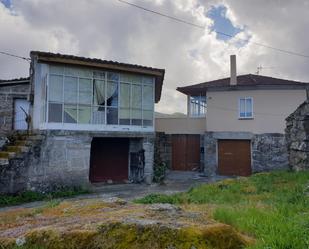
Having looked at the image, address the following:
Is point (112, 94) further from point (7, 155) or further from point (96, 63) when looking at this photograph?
point (7, 155)

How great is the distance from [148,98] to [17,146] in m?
6.67

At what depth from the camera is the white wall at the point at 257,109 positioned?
19188 millimetres

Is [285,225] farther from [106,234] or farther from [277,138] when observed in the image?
[277,138]

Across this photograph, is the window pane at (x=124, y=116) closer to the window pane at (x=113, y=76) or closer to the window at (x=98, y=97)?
the window at (x=98, y=97)

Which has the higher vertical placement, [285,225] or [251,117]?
[251,117]

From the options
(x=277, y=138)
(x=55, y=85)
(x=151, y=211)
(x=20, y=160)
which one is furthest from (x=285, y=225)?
(x=277, y=138)

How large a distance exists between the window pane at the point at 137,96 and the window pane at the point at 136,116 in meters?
0.24

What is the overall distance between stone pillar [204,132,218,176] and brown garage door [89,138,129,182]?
5.62 meters

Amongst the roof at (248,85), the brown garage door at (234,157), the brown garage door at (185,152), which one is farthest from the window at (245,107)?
the brown garage door at (185,152)

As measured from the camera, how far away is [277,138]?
62.0ft

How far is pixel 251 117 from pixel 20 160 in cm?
1328

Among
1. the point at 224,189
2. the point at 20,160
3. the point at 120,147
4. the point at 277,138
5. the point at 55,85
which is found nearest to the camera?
the point at 224,189

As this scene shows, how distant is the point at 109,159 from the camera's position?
16.9 m

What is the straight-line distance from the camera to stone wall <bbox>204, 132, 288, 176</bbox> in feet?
61.3
